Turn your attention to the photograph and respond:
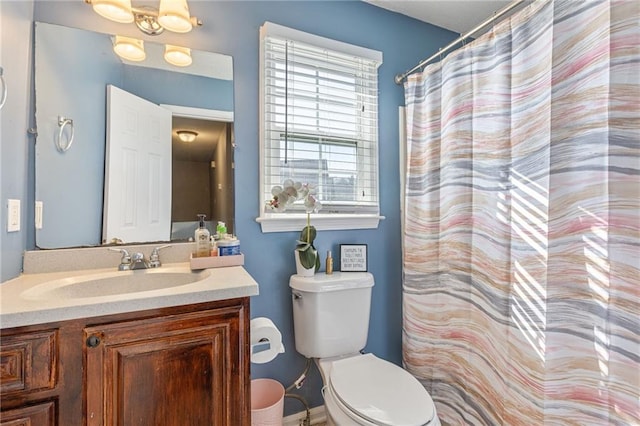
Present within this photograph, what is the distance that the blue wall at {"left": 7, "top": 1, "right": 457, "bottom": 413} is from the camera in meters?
1.50

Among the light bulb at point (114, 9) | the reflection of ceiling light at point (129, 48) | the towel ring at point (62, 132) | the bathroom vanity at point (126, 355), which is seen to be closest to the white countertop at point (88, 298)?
the bathroom vanity at point (126, 355)

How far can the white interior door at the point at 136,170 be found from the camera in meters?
1.33

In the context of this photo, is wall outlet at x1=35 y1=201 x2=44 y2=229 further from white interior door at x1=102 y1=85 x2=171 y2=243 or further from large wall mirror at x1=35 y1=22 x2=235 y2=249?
white interior door at x1=102 y1=85 x2=171 y2=243

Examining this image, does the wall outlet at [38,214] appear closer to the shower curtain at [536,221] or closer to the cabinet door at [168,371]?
the cabinet door at [168,371]

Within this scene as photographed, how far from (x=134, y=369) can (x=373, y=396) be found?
83 cm

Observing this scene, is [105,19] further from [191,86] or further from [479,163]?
[479,163]

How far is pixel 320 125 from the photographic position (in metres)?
1.74

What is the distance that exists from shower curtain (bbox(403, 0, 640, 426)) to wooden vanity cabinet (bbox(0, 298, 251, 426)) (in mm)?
1020

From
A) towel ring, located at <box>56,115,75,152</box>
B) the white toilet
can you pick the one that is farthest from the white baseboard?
towel ring, located at <box>56,115,75,152</box>

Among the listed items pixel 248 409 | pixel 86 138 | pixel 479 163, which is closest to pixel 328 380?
pixel 248 409

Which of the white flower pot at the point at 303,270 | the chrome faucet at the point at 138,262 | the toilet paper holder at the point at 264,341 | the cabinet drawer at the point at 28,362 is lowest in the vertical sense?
the toilet paper holder at the point at 264,341

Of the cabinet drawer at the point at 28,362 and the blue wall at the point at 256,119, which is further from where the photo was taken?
the blue wall at the point at 256,119

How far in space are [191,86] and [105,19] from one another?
41 centimetres

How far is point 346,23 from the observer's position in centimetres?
181
